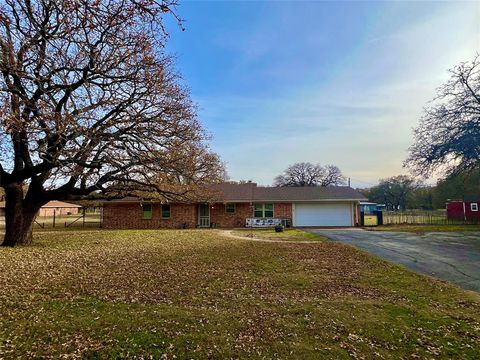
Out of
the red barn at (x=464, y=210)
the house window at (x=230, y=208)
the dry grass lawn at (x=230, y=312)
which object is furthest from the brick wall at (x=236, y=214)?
the red barn at (x=464, y=210)

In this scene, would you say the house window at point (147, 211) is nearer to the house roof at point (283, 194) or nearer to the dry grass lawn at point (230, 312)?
the house roof at point (283, 194)

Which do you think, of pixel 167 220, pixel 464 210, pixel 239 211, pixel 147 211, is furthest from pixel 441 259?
pixel 464 210

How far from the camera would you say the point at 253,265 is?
9.63 meters

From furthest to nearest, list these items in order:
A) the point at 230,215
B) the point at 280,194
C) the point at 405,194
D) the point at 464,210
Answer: the point at 405,194, the point at 464,210, the point at 280,194, the point at 230,215

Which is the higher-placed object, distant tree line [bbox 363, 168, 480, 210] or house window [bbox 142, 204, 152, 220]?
distant tree line [bbox 363, 168, 480, 210]

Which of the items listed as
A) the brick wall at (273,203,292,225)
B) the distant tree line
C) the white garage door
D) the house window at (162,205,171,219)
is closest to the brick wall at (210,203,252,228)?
the brick wall at (273,203,292,225)

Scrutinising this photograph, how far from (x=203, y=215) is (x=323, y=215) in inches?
422

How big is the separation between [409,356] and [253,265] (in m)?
6.01

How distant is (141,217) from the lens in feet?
91.1

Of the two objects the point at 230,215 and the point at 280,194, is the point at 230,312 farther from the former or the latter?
the point at 280,194

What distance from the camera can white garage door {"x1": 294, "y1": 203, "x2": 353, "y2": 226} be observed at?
2864 cm

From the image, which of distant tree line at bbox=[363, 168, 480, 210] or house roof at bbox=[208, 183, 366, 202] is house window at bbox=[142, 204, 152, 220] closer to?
house roof at bbox=[208, 183, 366, 202]

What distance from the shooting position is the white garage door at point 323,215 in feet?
94.0

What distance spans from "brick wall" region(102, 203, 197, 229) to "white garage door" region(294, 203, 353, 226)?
30.7 feet
